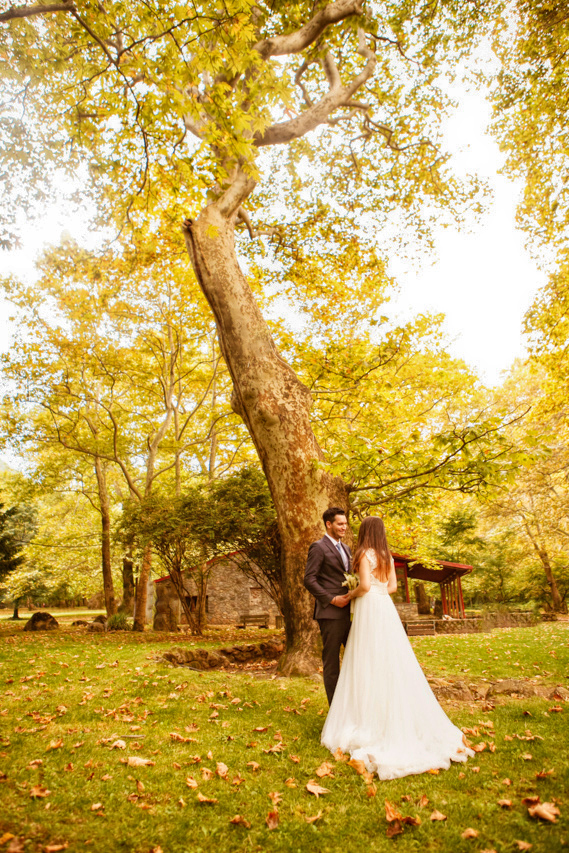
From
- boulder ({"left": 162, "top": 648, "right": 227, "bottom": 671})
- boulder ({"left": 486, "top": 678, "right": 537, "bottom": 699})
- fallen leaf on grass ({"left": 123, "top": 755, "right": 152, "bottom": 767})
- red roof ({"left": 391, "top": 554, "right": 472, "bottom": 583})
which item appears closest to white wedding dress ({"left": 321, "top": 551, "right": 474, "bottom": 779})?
fallen leaf on grass ({"left": 123, "top": 755, "right": 152, "bottom": 767})

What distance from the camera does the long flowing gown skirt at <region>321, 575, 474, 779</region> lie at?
357 centimetres

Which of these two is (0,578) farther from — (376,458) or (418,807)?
(418,807)

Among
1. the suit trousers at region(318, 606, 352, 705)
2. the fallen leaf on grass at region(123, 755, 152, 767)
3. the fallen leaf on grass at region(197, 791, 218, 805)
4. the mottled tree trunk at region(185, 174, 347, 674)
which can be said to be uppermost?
the mottled tree trunk at region(185, 174, 347, 674)

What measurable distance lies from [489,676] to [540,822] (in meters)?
5.72

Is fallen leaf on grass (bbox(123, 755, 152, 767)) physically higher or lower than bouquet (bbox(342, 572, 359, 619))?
lower

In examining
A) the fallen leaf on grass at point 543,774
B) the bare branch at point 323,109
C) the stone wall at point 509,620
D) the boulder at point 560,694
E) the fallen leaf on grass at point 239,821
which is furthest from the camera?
the stone wall at point 509,620

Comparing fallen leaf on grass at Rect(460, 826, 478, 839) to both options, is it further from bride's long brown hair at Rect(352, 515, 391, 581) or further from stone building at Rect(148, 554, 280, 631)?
stone building at Rect(148, 554, 280, 631)

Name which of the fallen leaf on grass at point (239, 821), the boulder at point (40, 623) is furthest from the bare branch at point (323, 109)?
the boulder at point (40, 623)

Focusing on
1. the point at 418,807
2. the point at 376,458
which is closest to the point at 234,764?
the point at 418,807

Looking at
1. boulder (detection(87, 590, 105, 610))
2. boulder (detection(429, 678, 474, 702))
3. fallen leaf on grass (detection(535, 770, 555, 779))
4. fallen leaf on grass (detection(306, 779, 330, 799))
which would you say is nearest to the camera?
fallen leaf on grass (detection(306, 779, 330, 799))

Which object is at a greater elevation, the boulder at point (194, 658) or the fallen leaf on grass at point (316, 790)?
the fallen leaf on grass at point (316, 790)

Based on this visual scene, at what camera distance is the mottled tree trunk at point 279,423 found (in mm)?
6895

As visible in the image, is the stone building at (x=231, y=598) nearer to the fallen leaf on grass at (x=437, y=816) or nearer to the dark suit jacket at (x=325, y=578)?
the dark suit jacket at (x=325, y=578)

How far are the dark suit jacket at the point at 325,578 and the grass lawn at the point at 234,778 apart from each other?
1110mm
